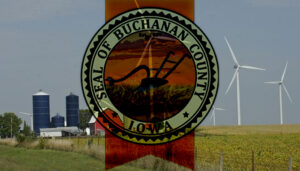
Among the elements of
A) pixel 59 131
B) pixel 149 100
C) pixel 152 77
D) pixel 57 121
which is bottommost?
pixel 59 131

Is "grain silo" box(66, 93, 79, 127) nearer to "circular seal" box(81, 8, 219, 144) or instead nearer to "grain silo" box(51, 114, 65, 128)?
"grain silo" box(51, 114, 65, 128)

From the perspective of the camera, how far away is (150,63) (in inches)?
747

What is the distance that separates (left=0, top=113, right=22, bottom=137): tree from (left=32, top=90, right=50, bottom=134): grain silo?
37293 mm

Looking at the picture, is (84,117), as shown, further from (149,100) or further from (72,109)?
(149,100)

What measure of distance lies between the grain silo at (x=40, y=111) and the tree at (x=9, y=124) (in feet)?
122

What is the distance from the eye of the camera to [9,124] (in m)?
167

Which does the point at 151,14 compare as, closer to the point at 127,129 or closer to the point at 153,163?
the point at 127,129

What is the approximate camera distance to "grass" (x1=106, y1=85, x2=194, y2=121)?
54.4 ft

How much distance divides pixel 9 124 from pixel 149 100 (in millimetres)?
155411

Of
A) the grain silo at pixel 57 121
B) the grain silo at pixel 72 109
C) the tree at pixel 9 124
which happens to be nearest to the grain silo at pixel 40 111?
the grain silo at pixel 72 109

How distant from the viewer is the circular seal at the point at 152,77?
15.0 metres

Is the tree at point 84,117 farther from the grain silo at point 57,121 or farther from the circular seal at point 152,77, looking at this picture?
the circular seal at point 152,77

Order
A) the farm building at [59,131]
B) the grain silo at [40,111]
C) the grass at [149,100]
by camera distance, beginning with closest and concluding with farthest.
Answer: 1. the grass at [149,100]
2. the farm building at [59,131]
3. the grain silo at [40,111]

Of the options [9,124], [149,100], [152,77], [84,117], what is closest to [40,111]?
[9,124]
